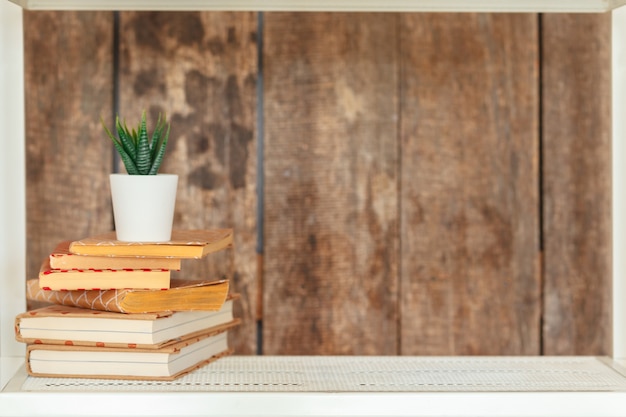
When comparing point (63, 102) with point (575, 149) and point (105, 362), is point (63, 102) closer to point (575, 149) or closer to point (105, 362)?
point (105, 362)

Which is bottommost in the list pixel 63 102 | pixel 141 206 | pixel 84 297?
pixel 84 297

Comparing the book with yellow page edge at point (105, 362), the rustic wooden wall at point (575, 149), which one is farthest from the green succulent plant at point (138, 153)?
the rustic wooden wall at point (575, 149)

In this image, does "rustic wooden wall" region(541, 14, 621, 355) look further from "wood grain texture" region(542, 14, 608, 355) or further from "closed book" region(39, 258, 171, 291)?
"closed book" region(39, 258, 171, 291)

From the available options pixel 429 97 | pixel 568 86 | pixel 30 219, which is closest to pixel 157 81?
pixel 30 219

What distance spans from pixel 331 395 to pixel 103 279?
291 millimetres

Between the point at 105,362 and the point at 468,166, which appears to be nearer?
the point at 105,362

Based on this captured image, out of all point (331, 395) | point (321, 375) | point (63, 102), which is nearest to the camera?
point (331, 395)

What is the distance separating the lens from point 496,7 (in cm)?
101

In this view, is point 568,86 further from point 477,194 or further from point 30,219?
point 30,219

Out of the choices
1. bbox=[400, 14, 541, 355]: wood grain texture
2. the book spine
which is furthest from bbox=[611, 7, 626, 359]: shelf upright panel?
the book spine

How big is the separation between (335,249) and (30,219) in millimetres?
518

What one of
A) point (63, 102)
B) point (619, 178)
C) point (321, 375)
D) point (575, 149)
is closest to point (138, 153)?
point (321, 375)

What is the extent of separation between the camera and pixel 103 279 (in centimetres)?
93

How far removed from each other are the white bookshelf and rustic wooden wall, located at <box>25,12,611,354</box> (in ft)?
0.99
